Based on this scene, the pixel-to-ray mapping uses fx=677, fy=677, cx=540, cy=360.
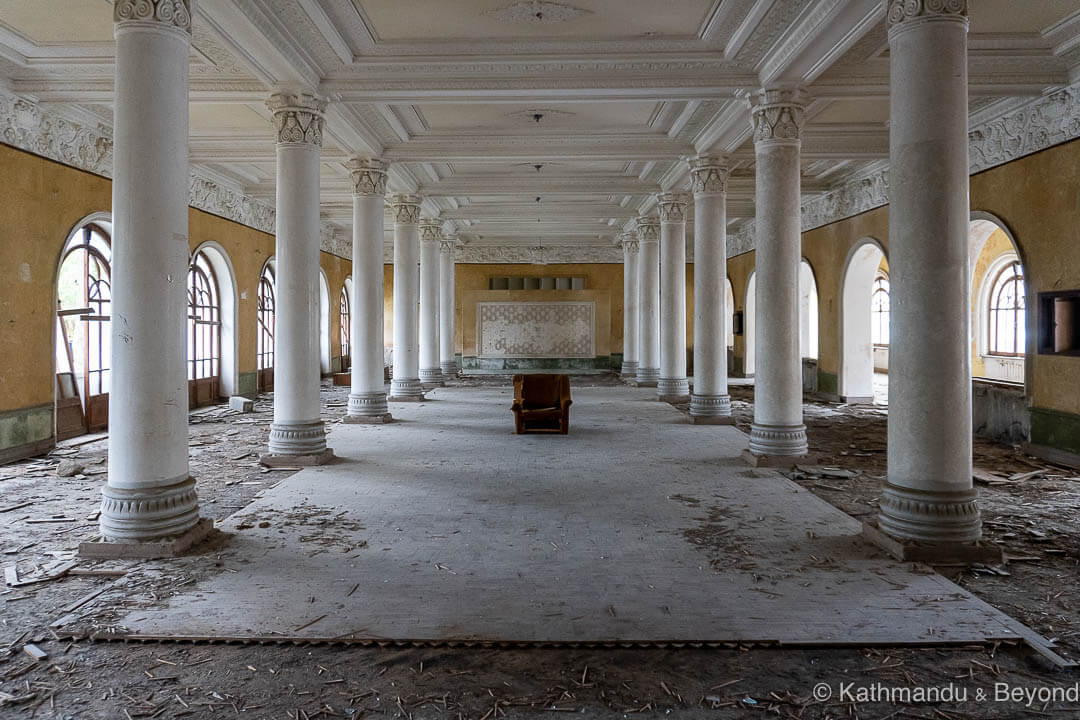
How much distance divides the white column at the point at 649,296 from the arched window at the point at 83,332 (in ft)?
43.4

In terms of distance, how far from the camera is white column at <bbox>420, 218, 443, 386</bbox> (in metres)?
19.4

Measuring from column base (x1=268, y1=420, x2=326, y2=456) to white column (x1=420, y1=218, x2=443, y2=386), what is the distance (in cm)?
1070

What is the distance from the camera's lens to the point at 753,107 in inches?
343

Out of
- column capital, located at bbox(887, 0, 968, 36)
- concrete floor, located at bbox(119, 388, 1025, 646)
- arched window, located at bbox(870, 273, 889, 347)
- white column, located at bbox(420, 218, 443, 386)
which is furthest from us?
arched window, located at bbox(870, 273, 889, 347)

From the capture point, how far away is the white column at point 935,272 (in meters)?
5.03

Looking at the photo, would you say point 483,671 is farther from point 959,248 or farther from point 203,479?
point 203,479

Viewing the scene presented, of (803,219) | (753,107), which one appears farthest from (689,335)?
(753,107)

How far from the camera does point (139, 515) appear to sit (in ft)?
16.8

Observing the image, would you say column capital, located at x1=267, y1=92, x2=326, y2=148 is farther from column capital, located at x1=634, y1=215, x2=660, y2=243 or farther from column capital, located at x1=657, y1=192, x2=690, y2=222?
column capital, located at x1=634, y1=215, x2=660, y2=243

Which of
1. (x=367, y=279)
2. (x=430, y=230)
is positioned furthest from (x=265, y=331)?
(x=367, y=279)

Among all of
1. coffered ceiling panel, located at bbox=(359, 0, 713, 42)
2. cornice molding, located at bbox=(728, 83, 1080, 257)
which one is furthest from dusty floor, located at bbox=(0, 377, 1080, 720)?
cornice molding, located at bbox=(728, 83, 1080, 257)

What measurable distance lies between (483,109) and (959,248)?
7418mm

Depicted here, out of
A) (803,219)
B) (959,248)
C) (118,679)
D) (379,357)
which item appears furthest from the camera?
(803,219)

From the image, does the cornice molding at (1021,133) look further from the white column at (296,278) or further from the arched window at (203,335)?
the arched window at (203,335)
